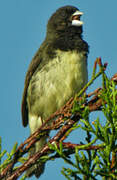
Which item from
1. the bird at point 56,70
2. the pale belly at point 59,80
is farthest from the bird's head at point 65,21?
the pale belly at point 59,80

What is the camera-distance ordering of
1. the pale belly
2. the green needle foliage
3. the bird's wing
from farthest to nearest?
the bird's wing → the pale belly → the green needle foliage

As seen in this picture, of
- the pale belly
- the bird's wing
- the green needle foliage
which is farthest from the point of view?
the bird's wing

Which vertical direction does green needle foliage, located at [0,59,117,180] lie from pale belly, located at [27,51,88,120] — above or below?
below

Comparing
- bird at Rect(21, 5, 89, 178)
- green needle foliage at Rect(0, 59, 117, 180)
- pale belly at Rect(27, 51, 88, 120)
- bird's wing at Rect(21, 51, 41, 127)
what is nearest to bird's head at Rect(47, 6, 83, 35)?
bird at Rect(21, 5, 89, 178)

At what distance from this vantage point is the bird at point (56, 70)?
4359mm

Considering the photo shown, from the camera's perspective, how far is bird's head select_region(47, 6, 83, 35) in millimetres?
4883

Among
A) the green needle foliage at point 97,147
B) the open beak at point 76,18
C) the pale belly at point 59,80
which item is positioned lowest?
the green needle foliage at point 97,147

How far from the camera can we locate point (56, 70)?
4363 mm

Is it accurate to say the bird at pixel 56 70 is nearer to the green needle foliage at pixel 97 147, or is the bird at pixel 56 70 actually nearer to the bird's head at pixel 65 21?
the bird's head at pixel 65 21

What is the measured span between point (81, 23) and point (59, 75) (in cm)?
96

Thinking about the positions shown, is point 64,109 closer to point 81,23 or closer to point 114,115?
point 114,115

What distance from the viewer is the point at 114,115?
2.36 meters

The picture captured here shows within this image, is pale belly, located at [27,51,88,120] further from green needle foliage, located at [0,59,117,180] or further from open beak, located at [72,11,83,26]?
green needle foliage, located at [0,59,117,180]

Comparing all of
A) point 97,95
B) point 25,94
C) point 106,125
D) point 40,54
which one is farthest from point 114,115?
point 25,94
